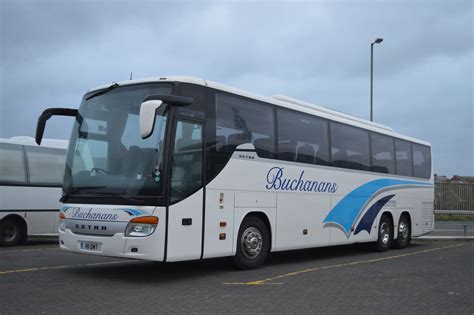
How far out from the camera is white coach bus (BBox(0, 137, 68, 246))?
1541 centimetres

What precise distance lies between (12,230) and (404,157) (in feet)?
39.7

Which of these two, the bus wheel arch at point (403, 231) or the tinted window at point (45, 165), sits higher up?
the tinted window at point (45, 165)

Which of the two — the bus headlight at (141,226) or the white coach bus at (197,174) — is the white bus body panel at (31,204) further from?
the bus headlight at (141,226)

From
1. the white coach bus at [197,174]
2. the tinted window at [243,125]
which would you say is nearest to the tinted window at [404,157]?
the white coach bus at [197,174]

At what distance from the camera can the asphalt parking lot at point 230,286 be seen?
7.36m

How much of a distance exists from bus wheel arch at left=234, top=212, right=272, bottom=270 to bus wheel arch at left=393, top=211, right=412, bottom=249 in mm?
7218

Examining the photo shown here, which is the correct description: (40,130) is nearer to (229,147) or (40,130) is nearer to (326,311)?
(229,147)

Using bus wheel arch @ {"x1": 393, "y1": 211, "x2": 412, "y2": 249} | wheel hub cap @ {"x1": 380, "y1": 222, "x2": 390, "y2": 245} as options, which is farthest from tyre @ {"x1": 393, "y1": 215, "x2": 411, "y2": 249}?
wheel hub cap @ {"x1": 380, "y1": 222, "x2": 390, "y2": 245}

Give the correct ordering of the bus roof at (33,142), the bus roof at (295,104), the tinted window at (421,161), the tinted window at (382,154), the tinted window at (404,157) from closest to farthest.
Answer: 1. the bus roof at (295,104)
2. the tinted window at (382,154)
3. the bus roof at (33,142)
4. the tinted window at (404,157)
5. the tinted window at (421,161)

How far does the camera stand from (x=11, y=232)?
1567 cm

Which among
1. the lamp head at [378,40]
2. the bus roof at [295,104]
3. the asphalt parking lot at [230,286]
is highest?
the lamp head at [378,40]

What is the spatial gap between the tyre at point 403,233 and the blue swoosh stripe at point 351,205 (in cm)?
207

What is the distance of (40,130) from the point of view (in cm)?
1045

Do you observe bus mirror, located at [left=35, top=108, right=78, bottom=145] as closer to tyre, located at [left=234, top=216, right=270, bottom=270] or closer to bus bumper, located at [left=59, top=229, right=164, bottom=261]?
bus bumper, located at [left=59, top=229, right=164, bottom=261]
